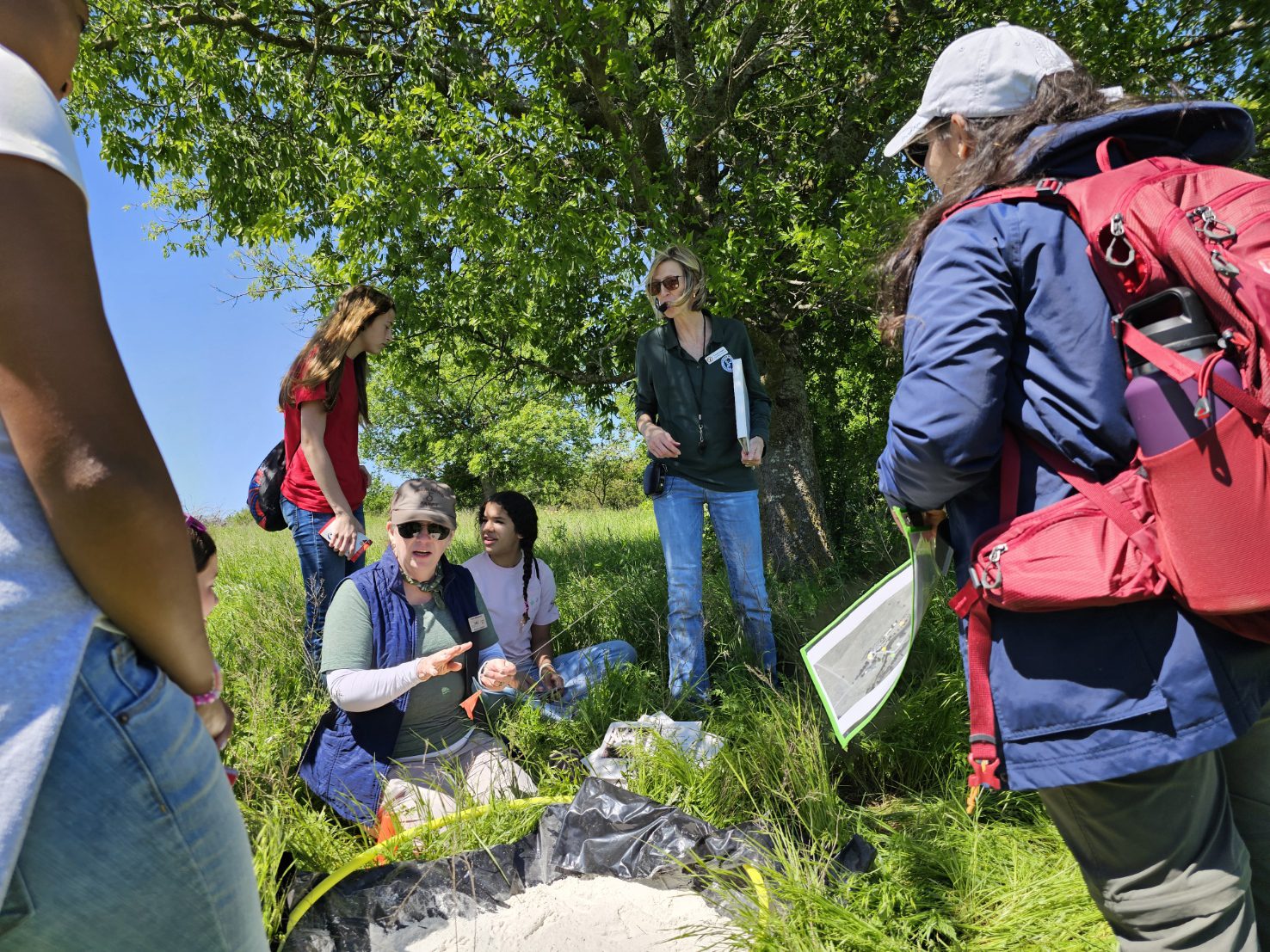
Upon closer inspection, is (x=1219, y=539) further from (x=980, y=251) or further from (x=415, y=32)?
(x=415, y=32)

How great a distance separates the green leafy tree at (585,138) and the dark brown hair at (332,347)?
1.02 m

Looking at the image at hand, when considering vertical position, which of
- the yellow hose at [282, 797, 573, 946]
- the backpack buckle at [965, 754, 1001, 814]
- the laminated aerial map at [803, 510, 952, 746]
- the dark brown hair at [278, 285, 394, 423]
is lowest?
the yellow hose at [282, 797, 573, 946]

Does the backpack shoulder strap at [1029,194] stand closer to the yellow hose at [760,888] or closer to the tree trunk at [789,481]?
the yellow hose at [760,888]

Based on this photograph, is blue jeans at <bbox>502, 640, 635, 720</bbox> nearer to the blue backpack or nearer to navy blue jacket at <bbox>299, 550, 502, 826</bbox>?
navy blue jacket at <bbox>299, 550, 502, 826</bbox>

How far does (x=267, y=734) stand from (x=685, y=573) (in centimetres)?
195

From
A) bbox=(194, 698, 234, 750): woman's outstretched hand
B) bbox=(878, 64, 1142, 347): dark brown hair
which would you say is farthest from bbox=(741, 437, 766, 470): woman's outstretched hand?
bbox=(194, 698, 234, 750): woman's outstretched hand

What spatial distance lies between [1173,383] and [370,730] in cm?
274

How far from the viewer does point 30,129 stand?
0.84 metres

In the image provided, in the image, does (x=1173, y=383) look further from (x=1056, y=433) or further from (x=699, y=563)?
(x=699, y=563)

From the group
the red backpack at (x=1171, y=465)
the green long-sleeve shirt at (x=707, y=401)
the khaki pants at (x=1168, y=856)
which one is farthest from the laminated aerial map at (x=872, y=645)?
the green long-sleeve shirt at (x=707, y=401)

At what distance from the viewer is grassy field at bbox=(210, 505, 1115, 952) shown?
7.72ft

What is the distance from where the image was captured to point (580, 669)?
4301 millimetres

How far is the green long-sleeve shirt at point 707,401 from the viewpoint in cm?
419

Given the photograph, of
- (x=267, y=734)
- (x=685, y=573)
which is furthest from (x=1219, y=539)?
(x=267, y=734)
